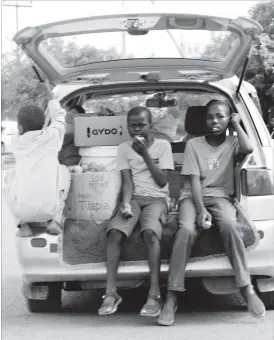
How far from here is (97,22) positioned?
517cm

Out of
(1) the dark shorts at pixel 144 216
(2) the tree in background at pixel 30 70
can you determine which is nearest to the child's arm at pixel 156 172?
(1) the dark shorts at pixel 144 216

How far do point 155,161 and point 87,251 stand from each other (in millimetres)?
792

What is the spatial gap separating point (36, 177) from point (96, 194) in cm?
47

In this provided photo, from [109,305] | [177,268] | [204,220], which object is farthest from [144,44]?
[109,305]

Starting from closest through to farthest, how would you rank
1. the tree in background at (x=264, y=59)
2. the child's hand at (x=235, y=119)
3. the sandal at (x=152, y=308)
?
the sandal at (x=152, y=308), the child's hand at (x=235, y=119), the tree in background at (x=264, y=59)

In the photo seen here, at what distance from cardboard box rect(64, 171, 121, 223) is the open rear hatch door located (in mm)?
935

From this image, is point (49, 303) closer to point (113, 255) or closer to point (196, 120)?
point (113, 255)

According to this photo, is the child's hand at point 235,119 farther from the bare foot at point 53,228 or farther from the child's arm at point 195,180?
the bare foot at point 53,228

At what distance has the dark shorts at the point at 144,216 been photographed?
5.28m

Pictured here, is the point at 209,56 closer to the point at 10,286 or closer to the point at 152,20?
the point at 152,20

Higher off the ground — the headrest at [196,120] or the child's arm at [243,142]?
the child's arm at [243,142]

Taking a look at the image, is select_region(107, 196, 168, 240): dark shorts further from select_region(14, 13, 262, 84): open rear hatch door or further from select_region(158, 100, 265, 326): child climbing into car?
select_region(14, 13, 262, 84): open rear hatch door

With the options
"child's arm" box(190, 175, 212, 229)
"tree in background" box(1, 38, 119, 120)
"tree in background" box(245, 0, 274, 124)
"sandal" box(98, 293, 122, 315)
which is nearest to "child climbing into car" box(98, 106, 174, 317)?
"sandal" box(98, 293, 122, 315)

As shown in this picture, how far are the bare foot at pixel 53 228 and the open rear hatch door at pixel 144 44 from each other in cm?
123
